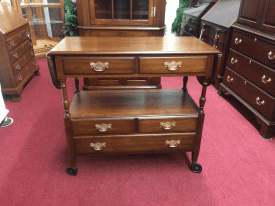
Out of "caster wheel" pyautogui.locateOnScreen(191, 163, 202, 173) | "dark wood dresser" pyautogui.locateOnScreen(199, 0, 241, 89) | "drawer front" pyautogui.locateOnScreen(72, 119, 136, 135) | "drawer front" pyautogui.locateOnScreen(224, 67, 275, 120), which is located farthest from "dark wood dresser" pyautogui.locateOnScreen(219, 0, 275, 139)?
"drawer front" pyautogui.locateOnScreen(72, 119, 136, 135)

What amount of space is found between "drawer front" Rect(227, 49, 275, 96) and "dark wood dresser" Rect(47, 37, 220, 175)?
89 centimetres

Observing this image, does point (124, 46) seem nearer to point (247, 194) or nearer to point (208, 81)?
point (208, 81)

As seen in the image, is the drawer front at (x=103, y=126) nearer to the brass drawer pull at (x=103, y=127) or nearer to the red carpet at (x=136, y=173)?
the brass drawer pull at (x=103, y=127)

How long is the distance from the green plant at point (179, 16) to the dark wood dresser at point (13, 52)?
104 inches

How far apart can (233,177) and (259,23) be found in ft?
5.14

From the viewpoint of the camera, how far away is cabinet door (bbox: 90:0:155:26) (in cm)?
280

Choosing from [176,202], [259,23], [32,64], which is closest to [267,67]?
[259,23]

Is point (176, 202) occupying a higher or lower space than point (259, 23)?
lower

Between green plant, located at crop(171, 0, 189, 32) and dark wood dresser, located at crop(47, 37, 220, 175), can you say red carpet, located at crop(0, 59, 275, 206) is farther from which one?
green plant, located at crop(171, 0, 189, 32)

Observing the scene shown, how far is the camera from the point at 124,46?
1556 mm

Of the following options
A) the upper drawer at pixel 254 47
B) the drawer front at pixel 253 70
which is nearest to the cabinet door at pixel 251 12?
the upper drawer at pixel 254 47

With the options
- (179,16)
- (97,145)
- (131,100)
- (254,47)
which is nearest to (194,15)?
(179,16)

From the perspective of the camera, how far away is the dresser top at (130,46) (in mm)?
1420

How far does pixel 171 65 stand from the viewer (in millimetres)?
1478
